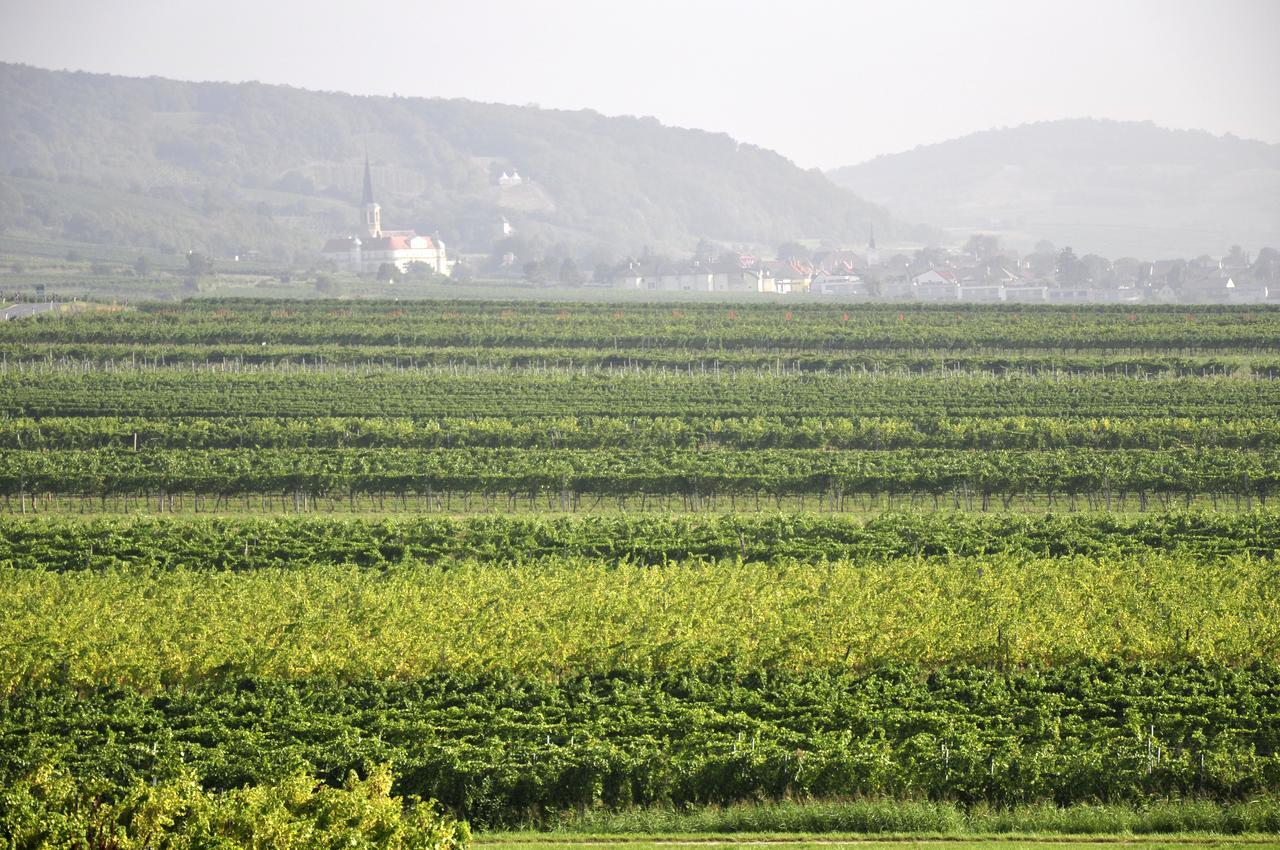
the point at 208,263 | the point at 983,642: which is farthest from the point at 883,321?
the point at 208,263

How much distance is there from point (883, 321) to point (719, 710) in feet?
280

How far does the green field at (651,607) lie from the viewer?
2564 cm

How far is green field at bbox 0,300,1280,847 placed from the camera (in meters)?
25.6

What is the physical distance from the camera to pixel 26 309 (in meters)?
128

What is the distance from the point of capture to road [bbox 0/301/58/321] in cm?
12179

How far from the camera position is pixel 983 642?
32.4 m

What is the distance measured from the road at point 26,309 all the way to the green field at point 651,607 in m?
48.4

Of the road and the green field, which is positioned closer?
the green field

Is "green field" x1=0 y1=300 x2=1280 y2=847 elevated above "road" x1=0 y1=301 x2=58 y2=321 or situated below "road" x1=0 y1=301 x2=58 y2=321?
below

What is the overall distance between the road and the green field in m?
48.4

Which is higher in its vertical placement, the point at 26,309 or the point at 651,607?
the point at 26,309

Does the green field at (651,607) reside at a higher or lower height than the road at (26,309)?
lower

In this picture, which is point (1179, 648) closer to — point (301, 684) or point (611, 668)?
point (611, 668)

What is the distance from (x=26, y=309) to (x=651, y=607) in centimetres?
10968
